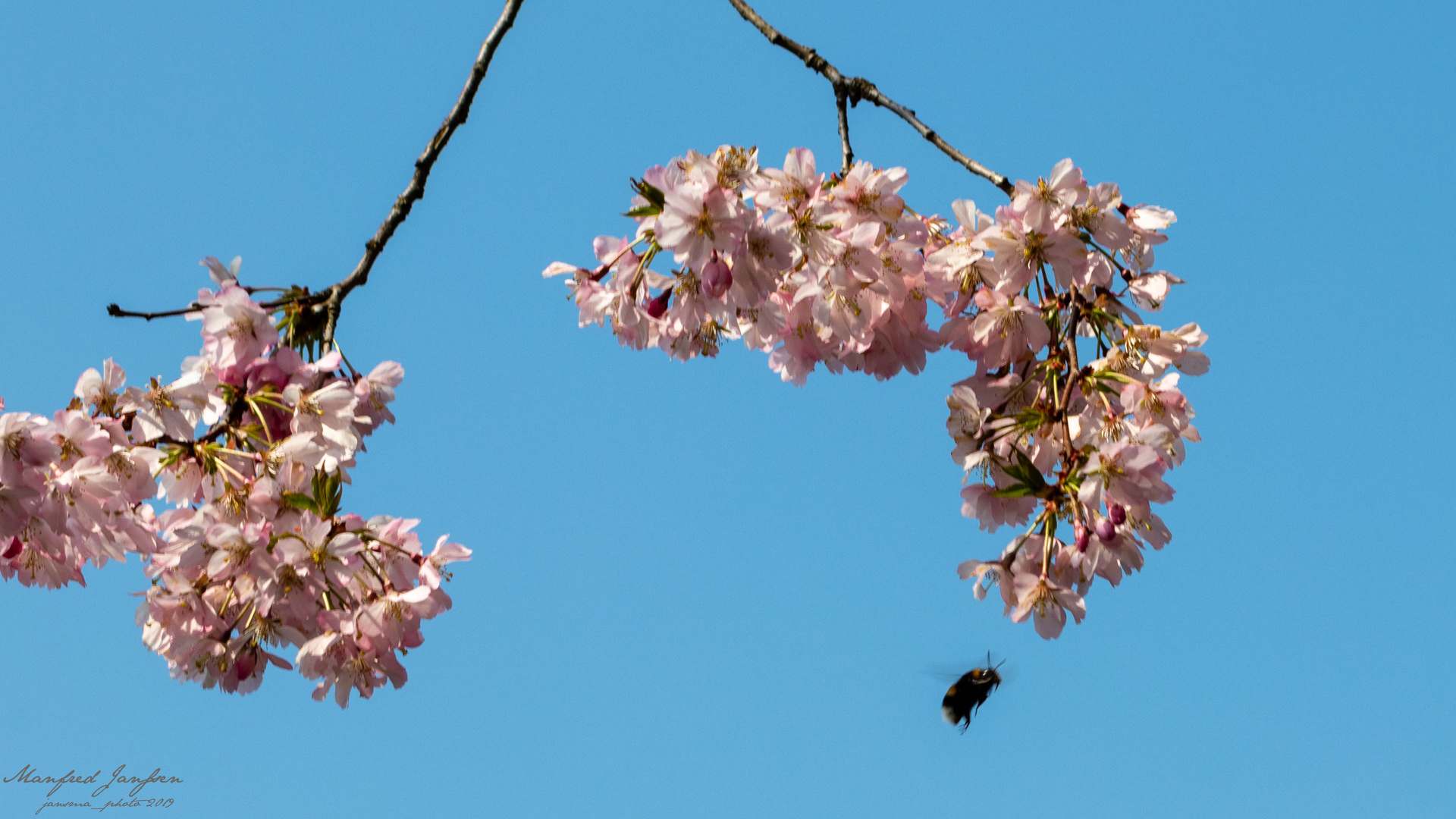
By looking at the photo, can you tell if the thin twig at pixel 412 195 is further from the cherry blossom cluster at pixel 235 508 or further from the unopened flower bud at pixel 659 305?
the unopened flower bud at pixel 659 305

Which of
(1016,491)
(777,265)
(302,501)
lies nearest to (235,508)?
(302,501)

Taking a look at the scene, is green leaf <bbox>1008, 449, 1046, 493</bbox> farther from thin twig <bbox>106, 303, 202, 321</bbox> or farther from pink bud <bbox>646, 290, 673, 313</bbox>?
thin twig <bbox>106, 303, 202, 321</bbox>

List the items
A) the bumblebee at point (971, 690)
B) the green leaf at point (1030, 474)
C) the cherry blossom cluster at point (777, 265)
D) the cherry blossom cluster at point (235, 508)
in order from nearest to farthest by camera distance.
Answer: the green leaf at point (1030, 474)
the cherry blossom cluster at point (777, 265)
the cherry blossom cluster at point (235, 508)
the bumblebee at point (971, 690)

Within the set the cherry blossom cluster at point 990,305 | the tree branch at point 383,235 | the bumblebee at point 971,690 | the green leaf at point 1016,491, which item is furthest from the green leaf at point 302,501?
the bumblebee at point 971,690

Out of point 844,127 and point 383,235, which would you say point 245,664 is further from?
point 844,127

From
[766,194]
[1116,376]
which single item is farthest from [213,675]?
[1116,376]

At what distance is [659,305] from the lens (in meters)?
3.74

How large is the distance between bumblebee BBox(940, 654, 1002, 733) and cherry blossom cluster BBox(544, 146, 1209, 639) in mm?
2284

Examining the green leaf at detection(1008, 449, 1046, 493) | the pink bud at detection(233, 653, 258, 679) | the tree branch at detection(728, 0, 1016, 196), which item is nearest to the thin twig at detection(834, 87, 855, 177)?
the tree branch at detection(728, 0, 1016, 196)

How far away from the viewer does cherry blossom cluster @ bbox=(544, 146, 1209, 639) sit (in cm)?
325

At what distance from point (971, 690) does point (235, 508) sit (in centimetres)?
358

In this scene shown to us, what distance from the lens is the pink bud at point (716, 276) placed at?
3.38m

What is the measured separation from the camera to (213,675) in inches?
157

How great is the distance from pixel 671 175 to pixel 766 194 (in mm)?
304
